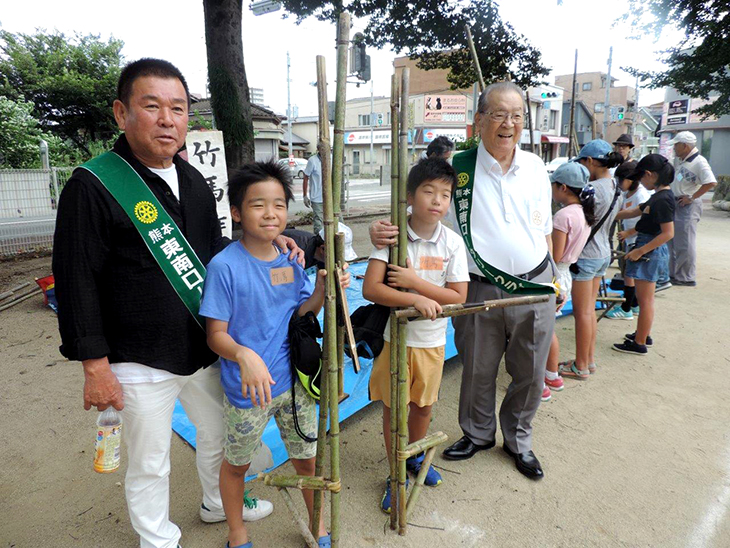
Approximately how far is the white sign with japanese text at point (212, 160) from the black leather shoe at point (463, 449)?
2.62m

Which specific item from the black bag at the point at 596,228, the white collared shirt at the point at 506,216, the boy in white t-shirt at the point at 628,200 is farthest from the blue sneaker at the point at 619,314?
the white collared shirt at the point at 506,216

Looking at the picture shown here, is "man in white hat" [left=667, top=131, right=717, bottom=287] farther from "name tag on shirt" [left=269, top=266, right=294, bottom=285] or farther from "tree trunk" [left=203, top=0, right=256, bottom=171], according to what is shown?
"name tag on shirt" [left=269, top=266, right=294, bottom=285]

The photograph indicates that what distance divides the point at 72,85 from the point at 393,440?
20874 millimetres

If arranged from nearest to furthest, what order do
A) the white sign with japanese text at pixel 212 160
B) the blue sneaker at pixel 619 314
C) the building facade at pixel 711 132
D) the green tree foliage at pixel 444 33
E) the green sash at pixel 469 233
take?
1. the green sash at pixel 469 233
2. the white sign with japanese text at pixel 212 160
3. the blue sneaker at pixel 619 314
4. the green tree foliage at pixel 444 33
5. the building facade at pixel 711 132

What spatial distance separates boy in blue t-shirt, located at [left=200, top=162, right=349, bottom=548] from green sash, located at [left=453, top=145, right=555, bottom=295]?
2.91 ft

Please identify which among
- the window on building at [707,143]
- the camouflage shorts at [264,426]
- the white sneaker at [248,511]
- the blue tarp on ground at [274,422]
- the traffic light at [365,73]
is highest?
the window on building at [707,143]

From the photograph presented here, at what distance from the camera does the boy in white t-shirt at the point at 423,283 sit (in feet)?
6.61

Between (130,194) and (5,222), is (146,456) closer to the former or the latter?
(130,194)

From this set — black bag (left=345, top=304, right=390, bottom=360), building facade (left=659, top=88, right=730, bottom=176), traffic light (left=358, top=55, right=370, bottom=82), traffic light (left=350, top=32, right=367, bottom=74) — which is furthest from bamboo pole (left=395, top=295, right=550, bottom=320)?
building facade (left=659, top=88, right=730, bottom=176)

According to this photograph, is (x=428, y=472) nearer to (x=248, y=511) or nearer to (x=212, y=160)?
(x=248, y=511)

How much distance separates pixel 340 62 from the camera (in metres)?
1.68

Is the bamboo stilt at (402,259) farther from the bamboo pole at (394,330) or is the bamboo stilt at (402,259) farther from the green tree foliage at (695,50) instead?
the green tree foliage at (695,50)

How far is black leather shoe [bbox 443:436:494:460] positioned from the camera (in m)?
2.70

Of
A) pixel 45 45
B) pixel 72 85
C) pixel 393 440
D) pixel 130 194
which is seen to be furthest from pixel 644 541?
pixel 45 45
